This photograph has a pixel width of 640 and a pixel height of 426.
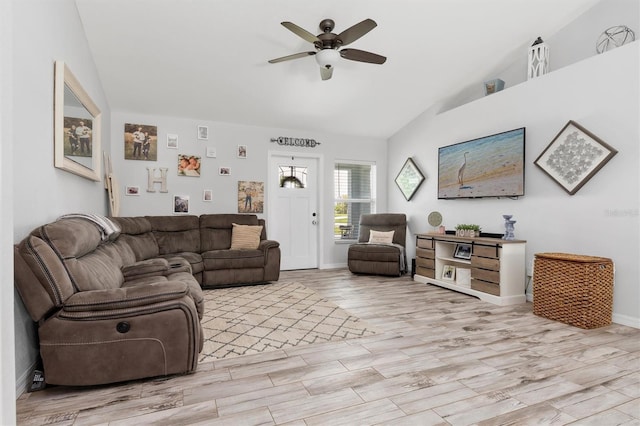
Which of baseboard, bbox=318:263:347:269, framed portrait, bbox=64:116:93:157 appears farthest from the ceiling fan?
baseboard, bbox=318:263:347:269

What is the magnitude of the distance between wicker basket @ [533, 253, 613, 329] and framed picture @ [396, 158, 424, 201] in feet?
8.46

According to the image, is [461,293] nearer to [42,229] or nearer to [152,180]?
[42,229]

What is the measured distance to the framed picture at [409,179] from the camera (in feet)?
18.1

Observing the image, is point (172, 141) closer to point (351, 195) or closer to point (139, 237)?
point (139, 237)

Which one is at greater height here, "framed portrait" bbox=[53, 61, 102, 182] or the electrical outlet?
"framed portrait" bbox=[53, 61, 102, 182]

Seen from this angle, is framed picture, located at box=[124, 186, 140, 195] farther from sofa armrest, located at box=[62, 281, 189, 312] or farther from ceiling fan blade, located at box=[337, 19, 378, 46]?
ceiling fan blade, located at box=[337, 19, 378, 46]

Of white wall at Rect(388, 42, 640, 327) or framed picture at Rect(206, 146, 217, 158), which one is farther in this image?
framed picture at Rect(206, 146, 217, 158)

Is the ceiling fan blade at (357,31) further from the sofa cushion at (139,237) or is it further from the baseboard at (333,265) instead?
the baseboard at (333,265)

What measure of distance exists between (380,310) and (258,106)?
10.9ft

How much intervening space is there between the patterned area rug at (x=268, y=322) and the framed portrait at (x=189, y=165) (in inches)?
75.4

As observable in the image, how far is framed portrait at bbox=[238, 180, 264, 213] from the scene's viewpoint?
17.5ft

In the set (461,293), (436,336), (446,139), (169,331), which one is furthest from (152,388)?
(446,139)

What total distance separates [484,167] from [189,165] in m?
4.16

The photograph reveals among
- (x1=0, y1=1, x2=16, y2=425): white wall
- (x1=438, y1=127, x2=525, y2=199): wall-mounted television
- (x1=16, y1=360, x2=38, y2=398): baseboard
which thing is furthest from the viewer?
(x1=438, y1=127, x2=525, y2=199): wall-mounted television
